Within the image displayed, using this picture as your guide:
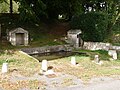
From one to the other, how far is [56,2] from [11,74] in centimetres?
1810

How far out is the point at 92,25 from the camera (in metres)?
31.6

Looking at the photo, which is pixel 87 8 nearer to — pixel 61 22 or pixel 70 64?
pixel 61 22

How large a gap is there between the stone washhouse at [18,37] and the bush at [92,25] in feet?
22.4

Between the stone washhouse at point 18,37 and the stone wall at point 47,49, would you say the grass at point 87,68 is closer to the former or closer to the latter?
the stone wall at point 47,49

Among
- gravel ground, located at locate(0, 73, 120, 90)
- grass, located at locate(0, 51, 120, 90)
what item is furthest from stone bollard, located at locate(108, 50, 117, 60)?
gravel ground, located at locate(0, 73, 120, 90)

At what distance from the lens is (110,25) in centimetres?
3684

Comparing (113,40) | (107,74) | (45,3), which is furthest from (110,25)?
(107,74)

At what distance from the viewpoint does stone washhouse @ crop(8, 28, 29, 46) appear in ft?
93.9

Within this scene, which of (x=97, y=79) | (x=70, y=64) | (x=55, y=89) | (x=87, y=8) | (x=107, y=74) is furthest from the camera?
(x=87, y=8)

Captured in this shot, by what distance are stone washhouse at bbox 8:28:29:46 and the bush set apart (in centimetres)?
684

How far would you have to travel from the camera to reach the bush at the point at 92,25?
103ft

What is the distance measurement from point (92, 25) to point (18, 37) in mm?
8643

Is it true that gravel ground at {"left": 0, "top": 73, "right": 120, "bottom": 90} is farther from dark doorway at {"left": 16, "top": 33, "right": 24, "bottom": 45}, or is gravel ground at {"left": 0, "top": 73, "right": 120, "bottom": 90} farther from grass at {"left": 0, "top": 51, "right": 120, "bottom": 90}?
dark doorway at {"left": 16, "top": 33, "right": 24, "bottom": 45}

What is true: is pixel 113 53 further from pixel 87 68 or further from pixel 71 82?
pixel 71 82
